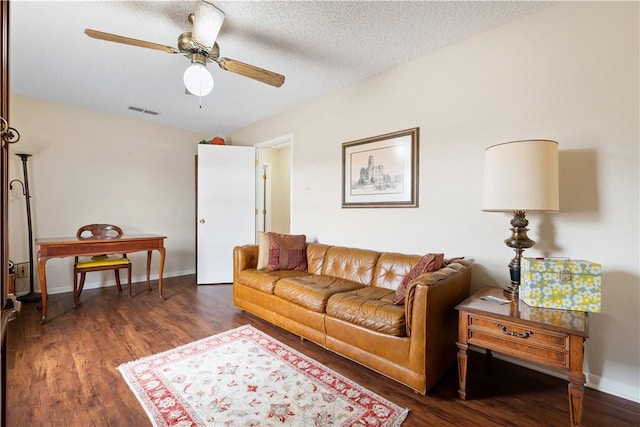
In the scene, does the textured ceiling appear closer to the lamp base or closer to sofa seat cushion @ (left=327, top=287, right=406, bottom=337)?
the lamp base

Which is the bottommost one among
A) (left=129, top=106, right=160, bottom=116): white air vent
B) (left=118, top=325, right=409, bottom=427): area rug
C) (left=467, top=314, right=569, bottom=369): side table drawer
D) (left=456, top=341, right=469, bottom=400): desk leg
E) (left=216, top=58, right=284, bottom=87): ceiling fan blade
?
(left=118, top=325, right=409, bottom=427): area rug

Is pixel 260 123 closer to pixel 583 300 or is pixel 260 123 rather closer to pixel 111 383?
pixel 111 383

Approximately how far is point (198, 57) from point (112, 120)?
2933mm

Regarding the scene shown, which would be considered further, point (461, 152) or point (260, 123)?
point (260, 123)

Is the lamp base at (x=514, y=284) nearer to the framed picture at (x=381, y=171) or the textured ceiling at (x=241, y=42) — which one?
the framed picture at (x=381, y=171)

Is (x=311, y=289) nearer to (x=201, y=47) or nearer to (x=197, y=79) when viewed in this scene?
(x=197, y=79)

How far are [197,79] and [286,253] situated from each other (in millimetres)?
1812

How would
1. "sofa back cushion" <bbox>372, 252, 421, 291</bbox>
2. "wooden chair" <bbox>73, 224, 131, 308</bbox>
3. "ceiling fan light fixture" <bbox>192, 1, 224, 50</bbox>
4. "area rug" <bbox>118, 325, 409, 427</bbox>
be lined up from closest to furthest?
"area rug" <bbox>118, 325, 409, 427</bbox>, "ceiling fan light fixture" <bbox>192, 1, 224, 50</bbox>, "sofa back cushion" <bbox>372, 252, 421, 291</bbox>, "wooden chair" <bbox>73, 224, 131, 308</bbox>

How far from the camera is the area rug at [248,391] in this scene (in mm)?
1538

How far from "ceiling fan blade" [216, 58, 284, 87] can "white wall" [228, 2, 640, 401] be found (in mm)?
1145

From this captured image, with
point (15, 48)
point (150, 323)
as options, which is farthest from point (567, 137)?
point (15, 48)

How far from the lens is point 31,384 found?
5.90ft

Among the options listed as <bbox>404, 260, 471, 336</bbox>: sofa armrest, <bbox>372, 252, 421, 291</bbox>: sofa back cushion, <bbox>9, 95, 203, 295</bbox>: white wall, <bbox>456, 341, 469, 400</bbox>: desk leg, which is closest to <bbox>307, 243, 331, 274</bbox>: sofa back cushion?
<bbox>372, 252, 421, 291</bbox>: sofa back cushion

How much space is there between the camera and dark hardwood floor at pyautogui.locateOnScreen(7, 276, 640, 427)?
1555mm
